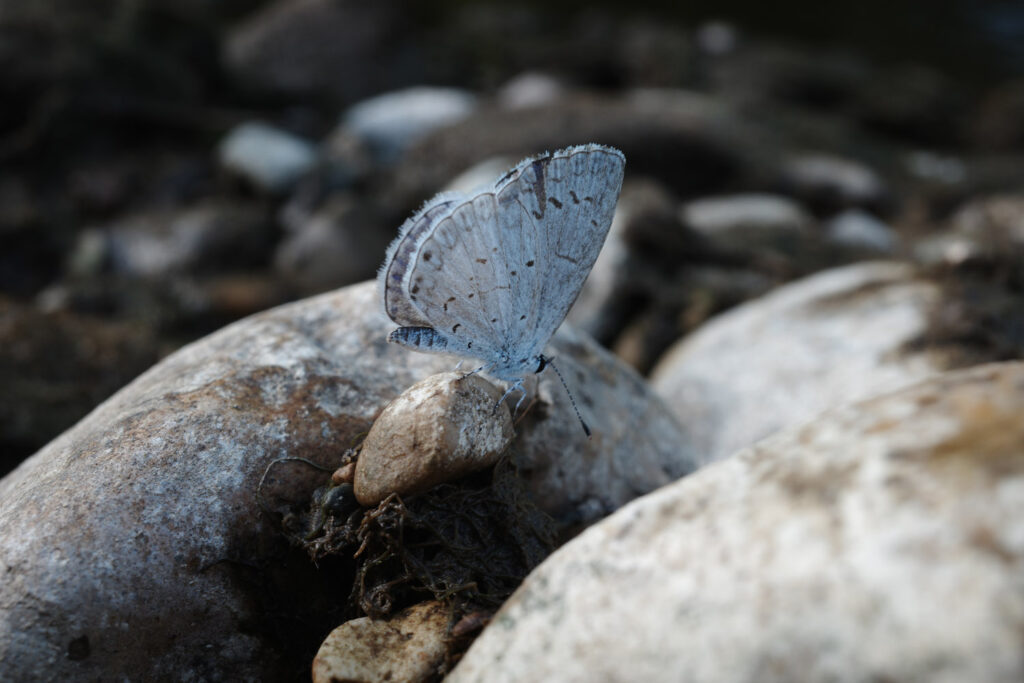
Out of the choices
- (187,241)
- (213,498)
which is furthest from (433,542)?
(187,241)

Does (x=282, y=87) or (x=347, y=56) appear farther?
(x=347, y=56)

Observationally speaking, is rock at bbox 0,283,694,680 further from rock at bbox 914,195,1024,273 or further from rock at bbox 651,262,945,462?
rock at bbox 914,195,1024,273

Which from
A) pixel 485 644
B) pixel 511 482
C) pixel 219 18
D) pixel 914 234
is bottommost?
pixel 485 644

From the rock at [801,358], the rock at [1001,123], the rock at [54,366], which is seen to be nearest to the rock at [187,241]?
the rock at [54,366]

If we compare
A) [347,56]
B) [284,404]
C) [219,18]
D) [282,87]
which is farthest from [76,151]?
[284,404]

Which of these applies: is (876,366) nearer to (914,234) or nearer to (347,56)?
(914,234)

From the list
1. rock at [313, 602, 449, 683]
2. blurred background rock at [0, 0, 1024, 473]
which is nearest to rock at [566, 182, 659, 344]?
blurred background rock at [0, 0, 1024, 473]

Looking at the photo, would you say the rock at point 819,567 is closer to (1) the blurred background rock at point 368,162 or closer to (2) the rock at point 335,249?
(1) the blurred background rock at point 368,162
